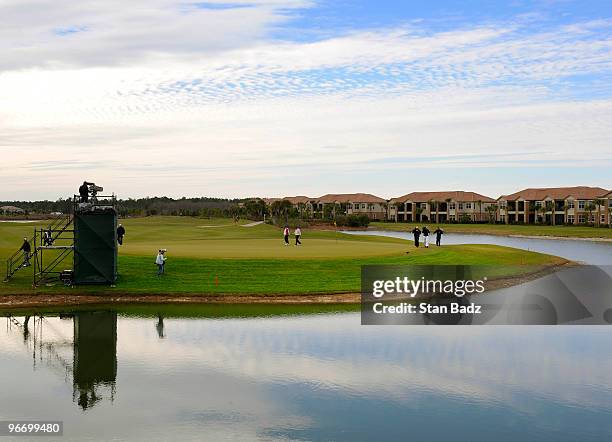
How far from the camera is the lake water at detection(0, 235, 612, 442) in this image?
2058 cm

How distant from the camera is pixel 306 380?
25.1 m

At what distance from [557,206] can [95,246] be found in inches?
5960

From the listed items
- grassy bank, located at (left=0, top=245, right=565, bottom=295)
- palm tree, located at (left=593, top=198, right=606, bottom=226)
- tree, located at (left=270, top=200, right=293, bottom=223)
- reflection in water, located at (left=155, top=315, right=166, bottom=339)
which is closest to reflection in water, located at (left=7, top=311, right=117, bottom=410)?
reflection in water, located at (left=155, top=315, right=166, bottom=339)

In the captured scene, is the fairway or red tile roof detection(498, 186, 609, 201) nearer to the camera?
the fairway

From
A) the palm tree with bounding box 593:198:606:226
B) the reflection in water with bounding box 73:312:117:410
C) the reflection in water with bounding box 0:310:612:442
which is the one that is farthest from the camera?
the palm tree with bounding box 593:198:606:226

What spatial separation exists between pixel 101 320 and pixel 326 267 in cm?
1842

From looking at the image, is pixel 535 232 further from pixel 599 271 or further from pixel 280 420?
pixel 280 420

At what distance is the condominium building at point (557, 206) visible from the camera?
162 metres

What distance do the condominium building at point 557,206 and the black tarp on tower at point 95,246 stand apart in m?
141

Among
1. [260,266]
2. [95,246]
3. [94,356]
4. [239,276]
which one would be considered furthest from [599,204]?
[94,356]

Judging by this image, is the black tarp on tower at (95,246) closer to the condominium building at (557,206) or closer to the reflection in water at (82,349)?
the reflection in water at (82,349)

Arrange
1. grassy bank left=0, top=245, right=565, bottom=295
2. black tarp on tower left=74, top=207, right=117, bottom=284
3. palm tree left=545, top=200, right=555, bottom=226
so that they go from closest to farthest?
1. black tarp on tower left=74, top=207, right=117, bottom=284
2. grassy bank left=0, top=245, right=565, bottom=295
3. palm tree left=545, top=200, right=555, bottom=226

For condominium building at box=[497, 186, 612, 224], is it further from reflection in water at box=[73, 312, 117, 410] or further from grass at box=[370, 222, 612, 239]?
reflection in water at box=[73, 312, 117, 410]

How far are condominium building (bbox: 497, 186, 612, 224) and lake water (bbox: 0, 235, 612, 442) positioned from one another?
452ft
